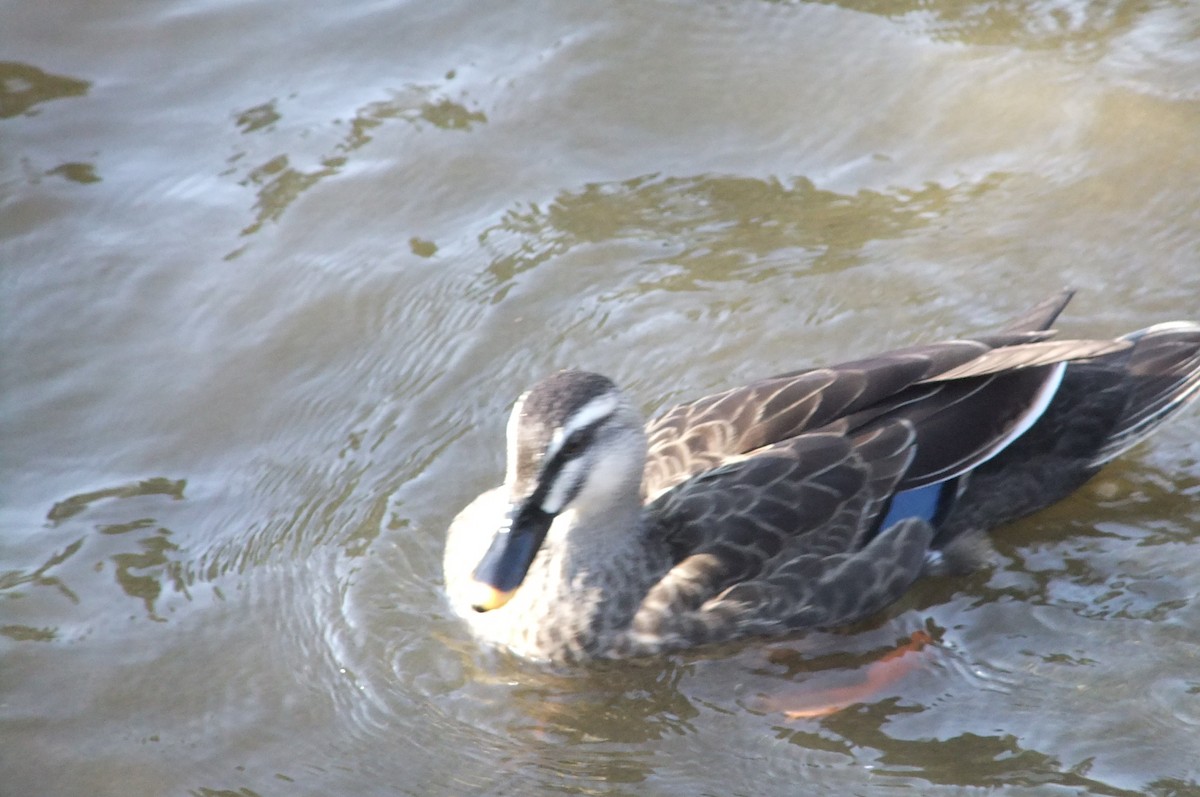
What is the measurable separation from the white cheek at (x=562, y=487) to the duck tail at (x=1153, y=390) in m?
2.21

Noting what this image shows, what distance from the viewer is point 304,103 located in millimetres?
8484

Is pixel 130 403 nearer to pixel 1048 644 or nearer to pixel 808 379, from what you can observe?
pixel 808 379

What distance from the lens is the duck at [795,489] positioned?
5.45 m

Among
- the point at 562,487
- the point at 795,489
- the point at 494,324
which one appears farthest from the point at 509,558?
the point at 494,324

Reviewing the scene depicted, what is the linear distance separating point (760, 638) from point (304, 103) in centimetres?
462

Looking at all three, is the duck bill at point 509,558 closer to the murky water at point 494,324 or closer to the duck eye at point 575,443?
the duck eye at point 575,443

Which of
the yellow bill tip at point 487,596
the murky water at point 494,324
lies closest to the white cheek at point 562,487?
the yellow bill tip at point 487,596

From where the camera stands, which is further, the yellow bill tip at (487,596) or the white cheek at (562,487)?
the white cheek at (562,487)

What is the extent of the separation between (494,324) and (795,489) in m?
2.10

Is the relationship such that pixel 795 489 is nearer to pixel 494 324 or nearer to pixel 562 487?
pixel 562 487

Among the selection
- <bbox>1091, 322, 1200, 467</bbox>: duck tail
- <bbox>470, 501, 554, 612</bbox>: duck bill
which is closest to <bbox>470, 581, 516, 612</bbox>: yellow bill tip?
<bbox>470, 501, 554, 612</bbox>: duck bill

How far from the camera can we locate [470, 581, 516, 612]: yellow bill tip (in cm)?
507

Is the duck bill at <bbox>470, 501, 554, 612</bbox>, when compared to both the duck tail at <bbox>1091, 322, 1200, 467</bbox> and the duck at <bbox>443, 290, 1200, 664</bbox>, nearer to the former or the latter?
the duck at <bbox>443, 290, 1200, 664</bbox>

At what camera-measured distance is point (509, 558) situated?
5078 millimetres
